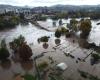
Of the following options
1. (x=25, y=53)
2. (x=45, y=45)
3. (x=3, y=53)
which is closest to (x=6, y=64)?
(x=3, y=53)

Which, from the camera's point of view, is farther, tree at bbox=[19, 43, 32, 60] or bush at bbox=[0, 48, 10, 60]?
bush at bbox=[0, 48, 10, 60]

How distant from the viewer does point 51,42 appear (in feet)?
55.9

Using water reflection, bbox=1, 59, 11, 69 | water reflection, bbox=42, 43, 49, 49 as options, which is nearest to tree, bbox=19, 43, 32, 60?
water reflection, bbox=1, 59, 11, 69

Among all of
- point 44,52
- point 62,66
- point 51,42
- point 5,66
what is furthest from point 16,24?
point 62,66

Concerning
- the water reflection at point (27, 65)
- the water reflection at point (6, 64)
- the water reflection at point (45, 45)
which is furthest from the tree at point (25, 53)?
the water reflection at point (45, 45)

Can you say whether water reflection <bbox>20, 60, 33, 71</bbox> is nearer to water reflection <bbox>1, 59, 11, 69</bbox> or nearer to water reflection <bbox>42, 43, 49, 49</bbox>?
water reflection <bbox>1, 59, 11, 69</bbox>

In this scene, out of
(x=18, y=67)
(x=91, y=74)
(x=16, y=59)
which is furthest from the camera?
(x=16, y=59)

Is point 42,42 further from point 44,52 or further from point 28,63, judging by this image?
point 28,63

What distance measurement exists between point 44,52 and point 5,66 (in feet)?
10.9

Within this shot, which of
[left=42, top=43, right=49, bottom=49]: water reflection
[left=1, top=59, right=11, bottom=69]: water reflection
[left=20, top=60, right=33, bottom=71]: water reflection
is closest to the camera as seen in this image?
[left=20, top=60, right=33, bottom=71]: water reflection

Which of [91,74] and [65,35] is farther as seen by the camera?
[65,35]

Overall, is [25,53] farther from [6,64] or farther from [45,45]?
[45,45]

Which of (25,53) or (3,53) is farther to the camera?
(3,53)

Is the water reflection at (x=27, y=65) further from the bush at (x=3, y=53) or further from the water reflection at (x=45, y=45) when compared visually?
the water reflection at (x=45, y=45)
